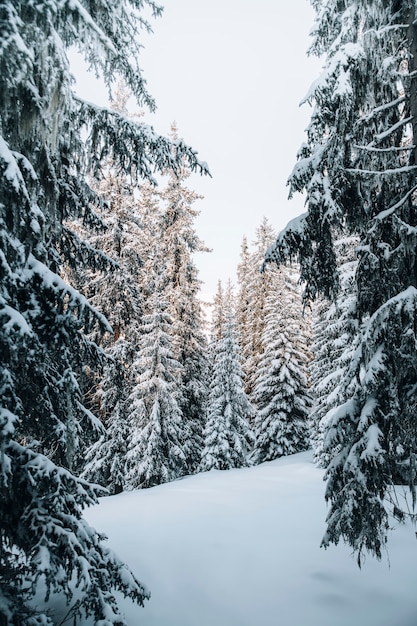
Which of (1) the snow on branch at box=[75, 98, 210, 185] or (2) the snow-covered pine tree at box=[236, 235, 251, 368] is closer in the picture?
(1) the snow on branch at box=[75, 98, 210, 185]

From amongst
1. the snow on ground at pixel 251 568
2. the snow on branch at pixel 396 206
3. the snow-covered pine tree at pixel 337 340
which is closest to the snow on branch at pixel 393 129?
the snow on branch at pixel 396 206

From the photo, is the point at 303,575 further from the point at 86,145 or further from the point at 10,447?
the point at 86,145

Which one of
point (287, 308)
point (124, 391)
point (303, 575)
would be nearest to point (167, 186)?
point (287, 308)

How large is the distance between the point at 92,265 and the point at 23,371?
8.76 feet

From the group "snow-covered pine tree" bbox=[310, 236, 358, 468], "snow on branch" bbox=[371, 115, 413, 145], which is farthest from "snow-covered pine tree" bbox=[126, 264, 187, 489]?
"snow on branch" bbox=[371, 115, 413, 145]

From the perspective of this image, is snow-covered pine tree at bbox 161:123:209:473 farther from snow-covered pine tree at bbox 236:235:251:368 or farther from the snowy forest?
the snowy forest

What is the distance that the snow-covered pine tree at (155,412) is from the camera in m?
17.1

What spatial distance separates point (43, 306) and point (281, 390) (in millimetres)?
20248

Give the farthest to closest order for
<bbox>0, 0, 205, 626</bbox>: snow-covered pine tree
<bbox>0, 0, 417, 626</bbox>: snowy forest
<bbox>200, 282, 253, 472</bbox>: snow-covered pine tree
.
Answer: <bbox>200, 282, 253, 472</bbox>: snow-covered pine tree, <bbox>0, 0, 417, 626</bbox>: snowy forest, <bbox>0, 0, 205, 626</bbox>: snow-covered pine tree

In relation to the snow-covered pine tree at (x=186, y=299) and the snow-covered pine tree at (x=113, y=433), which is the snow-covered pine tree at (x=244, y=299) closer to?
the snow-covered pine tree at (x=186, y=299)

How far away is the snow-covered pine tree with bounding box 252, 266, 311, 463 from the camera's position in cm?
2264

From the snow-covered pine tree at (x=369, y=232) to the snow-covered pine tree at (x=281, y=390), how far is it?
57.1 feet

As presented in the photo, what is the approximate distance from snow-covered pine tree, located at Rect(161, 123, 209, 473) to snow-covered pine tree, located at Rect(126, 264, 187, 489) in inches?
92.2

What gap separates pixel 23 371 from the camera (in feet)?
12.3
